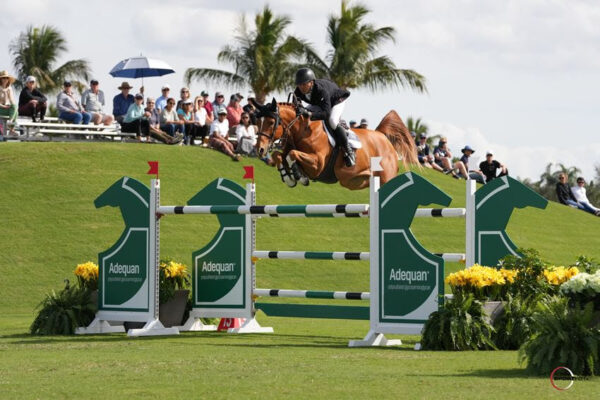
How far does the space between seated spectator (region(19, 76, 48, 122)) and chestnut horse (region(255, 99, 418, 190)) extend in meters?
12.8

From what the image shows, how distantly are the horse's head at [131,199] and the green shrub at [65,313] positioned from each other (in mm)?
998

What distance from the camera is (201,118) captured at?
24156mm

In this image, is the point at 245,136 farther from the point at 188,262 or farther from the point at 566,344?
the point at 566,344

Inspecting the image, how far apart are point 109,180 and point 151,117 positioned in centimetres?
224

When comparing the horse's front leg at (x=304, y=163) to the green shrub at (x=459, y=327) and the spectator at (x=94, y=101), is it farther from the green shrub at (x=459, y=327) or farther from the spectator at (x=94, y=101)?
the spectator at (x=94, y=101)

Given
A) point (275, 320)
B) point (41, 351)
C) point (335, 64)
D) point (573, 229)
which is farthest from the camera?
point (335, 64)

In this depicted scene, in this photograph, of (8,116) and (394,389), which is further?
(8,116)

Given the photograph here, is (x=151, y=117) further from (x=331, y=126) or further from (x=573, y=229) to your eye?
(x=331, y=126)

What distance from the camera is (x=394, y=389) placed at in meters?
6.42

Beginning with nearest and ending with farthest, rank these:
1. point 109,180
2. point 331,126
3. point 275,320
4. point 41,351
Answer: point 41,351 → point 331,126 → point 275,320 → point 109,180

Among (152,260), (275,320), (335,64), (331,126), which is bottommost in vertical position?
(275,320)

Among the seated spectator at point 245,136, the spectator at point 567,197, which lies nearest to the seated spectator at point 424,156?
the spectator at point 567,197

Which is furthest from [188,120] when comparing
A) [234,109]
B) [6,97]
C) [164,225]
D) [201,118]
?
[6,97]

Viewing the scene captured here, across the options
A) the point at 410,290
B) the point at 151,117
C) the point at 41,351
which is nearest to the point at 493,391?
the point at 410,290
